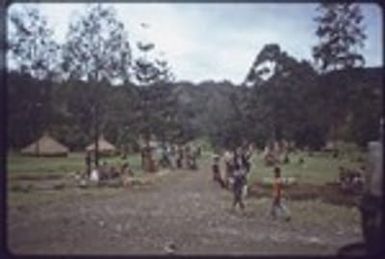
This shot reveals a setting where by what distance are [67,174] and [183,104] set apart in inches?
44.8

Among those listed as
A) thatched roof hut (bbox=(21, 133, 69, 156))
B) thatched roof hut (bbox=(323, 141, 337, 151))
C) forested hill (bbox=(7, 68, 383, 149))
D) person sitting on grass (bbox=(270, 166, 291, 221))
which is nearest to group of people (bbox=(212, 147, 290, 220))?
person sitting on grass (bbox=(270, 166, 291, 221))

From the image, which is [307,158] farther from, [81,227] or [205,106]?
[81,227]

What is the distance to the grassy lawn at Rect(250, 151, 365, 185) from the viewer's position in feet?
15.7

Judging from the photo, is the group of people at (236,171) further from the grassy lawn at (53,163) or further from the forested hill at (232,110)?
the grassy lawn at (53,163)

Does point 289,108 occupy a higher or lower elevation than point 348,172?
higher

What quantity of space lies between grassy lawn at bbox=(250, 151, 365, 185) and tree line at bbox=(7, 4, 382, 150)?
0.14m

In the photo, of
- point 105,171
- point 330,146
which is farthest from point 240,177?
point 330,146

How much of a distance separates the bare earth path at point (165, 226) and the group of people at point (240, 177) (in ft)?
0.31

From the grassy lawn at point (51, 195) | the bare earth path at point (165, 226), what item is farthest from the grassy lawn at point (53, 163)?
the bare earth path at point (165, 226)

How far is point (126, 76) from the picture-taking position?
19.6 feet

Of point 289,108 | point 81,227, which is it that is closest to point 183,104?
point 289,108

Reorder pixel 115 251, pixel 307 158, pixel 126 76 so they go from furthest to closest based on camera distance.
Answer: pixel 126 76
pixel 307 158
pixel 115 251

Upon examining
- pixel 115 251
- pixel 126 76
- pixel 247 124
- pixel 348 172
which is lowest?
pixel 115 251

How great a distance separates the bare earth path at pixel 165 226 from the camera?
464 centimetres
